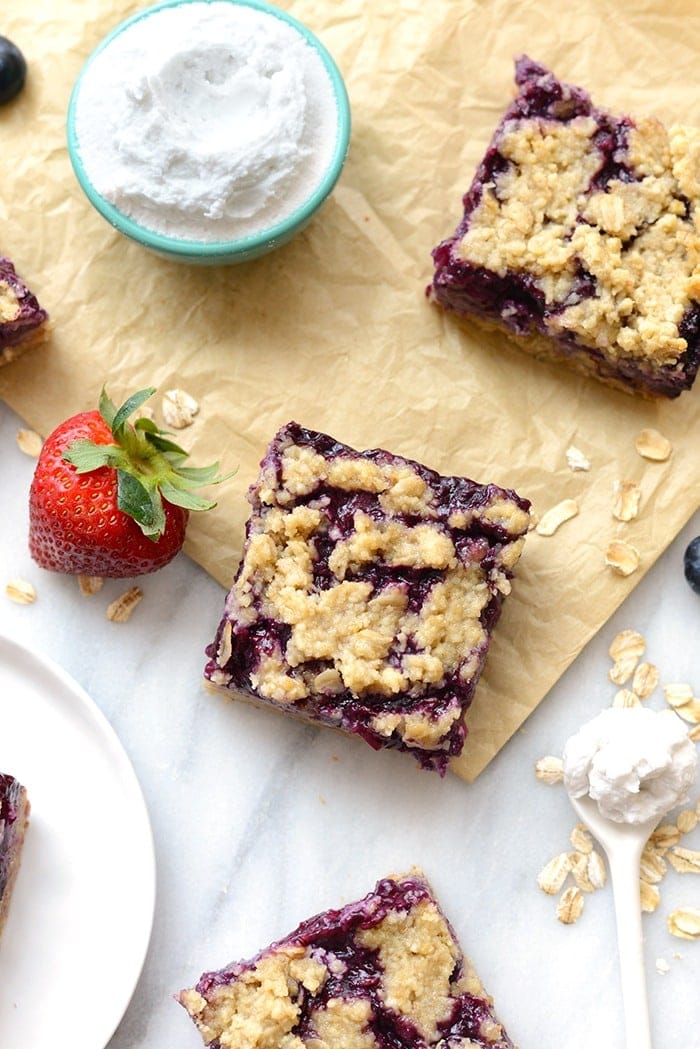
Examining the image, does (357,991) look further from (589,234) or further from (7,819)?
(589,234)

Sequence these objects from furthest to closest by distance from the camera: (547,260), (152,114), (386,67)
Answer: (386,67) → (547,260) → (152,114)

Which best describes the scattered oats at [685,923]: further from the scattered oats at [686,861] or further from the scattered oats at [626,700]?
the scattered oats at [626,700]

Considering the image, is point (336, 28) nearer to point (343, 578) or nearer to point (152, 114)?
point (152, 114)

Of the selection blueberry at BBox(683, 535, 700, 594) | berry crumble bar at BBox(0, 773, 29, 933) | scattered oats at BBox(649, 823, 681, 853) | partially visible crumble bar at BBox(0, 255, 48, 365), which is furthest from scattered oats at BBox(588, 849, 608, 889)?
partially visible crumble bar at BBox(0, 255, 48, 365)

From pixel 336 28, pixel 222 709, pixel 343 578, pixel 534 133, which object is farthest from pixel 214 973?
pixel 336 28

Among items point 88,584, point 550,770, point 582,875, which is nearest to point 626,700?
point 550,770

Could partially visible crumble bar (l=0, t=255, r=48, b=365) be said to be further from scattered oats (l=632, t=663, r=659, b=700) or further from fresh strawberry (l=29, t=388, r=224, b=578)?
scattered oats (l=632, t=663, r=659, b=700)

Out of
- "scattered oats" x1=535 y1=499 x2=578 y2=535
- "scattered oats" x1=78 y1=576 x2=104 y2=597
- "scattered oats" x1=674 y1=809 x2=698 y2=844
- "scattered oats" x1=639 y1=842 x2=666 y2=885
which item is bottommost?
"scattered oats" x1=78 y1=576 x2=104 y2=597
